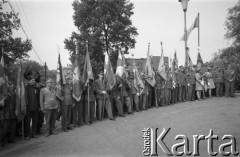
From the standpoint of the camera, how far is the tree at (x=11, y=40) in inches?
880

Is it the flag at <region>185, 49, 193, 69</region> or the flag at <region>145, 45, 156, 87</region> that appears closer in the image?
the flag at <region>145, 45, 156, 87</region>

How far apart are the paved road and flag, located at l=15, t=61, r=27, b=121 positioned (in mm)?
979

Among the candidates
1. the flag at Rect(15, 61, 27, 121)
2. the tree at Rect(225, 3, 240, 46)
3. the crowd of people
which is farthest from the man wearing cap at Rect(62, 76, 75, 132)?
the tree at Rect(225, 3, 240, 46)

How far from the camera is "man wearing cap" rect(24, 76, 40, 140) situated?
30.8 feet

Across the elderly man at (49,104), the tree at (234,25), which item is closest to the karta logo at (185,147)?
the elderly man at (49,104)

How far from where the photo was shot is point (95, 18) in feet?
115

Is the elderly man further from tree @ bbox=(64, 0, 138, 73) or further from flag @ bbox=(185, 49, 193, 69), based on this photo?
tree @ bbox=(64, 0, 138, 73)

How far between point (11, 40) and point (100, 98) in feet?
50.0

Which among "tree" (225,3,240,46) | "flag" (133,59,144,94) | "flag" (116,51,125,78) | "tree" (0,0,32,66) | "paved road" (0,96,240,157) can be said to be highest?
"tree" (225,3,240,46)

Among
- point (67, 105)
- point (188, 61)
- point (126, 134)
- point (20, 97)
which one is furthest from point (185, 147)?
point (188, 61)

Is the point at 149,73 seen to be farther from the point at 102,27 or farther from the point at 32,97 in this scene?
the point at 102,27

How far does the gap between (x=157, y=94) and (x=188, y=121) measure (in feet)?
15.6

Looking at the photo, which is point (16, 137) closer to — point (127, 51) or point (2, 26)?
point (2, 26)

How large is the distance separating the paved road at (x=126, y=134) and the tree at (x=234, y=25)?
3849 cm
